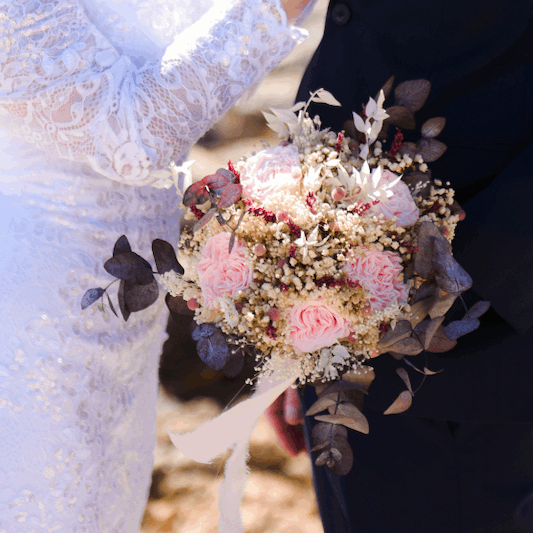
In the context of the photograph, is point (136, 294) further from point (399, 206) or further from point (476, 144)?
point (476, 144)

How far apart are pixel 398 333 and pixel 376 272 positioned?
0.34 ft

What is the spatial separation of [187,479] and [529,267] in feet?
6.62

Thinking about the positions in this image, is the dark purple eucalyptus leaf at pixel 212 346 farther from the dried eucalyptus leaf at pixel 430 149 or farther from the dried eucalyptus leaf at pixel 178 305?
the dried eucalyptus leaf at pixel 430 149

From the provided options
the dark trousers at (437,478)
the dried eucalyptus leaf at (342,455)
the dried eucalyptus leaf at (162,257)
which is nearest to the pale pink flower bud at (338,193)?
the dried eucalyptus leaf at (162,257)

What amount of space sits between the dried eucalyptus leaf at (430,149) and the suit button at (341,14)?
0.36 meters

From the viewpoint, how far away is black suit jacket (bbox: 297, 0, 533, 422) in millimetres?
870

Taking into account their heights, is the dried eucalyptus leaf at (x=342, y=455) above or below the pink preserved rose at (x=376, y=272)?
below

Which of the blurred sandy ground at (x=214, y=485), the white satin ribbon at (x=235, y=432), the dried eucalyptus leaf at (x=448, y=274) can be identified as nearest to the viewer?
the dried eucalyptus leaf at (x=448, y=274)

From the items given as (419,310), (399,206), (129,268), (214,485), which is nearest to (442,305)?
(419,310)

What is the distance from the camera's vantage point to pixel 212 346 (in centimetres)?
77

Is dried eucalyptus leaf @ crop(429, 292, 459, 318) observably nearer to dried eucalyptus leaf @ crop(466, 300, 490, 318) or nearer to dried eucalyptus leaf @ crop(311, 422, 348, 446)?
dried eucalyptus leaf @ crop(466, 300, 490, 318)

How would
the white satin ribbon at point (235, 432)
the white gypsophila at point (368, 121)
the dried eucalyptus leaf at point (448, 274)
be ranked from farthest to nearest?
1. the white satin ribbon at point (235, 432)
2. the white gypsophila at point (368, 121)
3. the dried eucalyptus leaf at point (448, 274)

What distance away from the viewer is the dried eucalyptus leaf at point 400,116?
85 centimetres

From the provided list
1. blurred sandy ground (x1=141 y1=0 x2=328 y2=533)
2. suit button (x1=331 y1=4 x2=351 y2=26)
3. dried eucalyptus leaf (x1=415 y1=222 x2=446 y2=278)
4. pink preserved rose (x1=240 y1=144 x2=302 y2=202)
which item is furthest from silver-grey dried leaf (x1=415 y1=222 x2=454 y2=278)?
blurred sandy ground (x1=141 y1=0 x2=328 y2=533)
